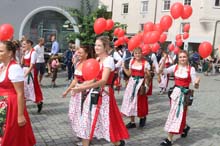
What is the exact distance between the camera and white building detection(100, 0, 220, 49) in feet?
98.2

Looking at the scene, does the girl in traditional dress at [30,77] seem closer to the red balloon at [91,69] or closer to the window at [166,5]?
the red balloon at [91,69]

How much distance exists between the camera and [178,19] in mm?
31875

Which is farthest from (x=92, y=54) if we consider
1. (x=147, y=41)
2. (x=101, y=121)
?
(x=147, y=41)

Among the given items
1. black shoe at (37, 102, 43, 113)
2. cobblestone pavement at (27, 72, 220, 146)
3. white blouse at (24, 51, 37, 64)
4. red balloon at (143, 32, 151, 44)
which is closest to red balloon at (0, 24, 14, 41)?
white blouse at (24, 51, 37, 64)

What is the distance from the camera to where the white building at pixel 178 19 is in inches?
1178

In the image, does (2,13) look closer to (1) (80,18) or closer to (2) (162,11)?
(1) (80,18)

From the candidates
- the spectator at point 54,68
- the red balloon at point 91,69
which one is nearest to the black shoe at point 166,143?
the red balloon at point 91,69

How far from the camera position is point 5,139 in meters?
3.70

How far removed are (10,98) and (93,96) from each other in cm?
134

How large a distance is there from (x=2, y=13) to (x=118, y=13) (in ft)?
82.6

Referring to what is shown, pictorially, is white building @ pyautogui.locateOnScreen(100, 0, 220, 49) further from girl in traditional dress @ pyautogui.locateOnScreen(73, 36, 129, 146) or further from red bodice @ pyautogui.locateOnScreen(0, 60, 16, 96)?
red bodice @ pyautogui.locateOnScreen(0, 60, 16, 96)

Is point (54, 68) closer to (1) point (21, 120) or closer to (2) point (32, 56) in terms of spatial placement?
(2) point (32, 56)

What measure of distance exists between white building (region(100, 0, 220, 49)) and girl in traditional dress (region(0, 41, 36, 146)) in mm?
23606

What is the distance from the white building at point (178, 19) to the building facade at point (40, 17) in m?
11.9
